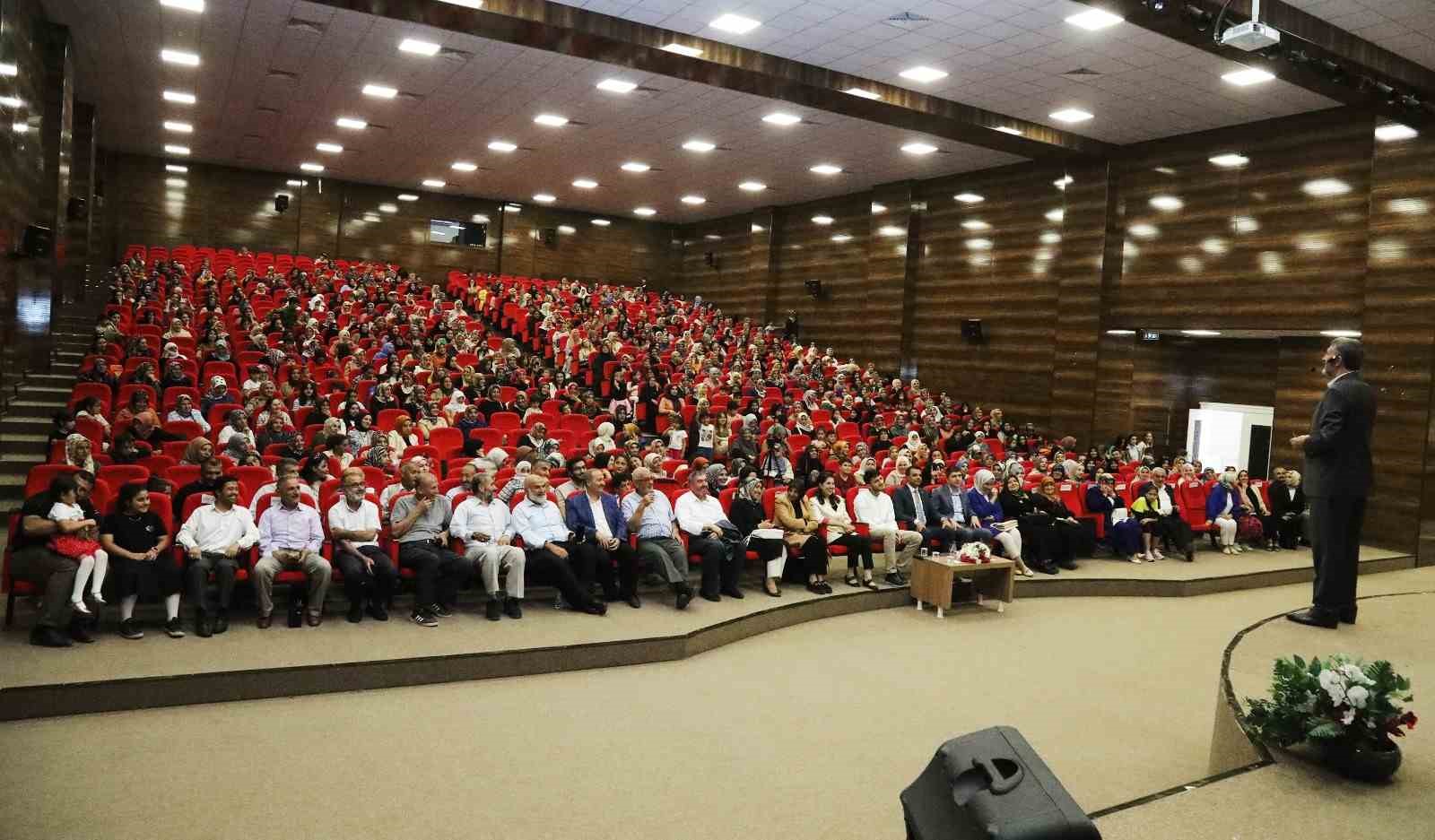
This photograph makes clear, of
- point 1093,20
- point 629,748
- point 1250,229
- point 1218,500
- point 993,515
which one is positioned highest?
point 1093,20

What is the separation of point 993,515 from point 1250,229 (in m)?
5.81

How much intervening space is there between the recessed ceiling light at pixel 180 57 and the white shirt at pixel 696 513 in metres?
8.70

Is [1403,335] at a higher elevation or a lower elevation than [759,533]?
higher

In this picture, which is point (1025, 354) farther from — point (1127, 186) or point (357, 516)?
point (357, 516)

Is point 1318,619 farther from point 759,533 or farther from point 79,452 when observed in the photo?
point 79,452

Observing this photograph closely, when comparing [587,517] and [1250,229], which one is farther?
[1250,229]

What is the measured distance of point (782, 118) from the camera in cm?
1270

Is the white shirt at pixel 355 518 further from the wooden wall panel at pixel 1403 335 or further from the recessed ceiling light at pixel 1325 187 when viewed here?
the recessed ceiling light at pixel 1325 187

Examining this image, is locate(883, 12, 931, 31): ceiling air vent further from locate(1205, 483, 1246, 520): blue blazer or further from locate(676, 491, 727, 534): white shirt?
locate(1205, 483, 1246, 520): blue blazer

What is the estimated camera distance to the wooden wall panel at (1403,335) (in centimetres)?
988

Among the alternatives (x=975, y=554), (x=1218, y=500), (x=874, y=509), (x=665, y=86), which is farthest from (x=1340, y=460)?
(x=665, y=86)

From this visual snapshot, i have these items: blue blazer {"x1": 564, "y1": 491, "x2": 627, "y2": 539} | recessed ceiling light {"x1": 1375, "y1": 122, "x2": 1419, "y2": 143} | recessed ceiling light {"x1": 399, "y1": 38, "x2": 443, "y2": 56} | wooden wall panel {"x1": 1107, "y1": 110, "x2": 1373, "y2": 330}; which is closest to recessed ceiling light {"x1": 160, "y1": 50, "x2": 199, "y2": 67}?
recessed ceiling light {"x1": 399, "y1": 38, "x2": 443, "y2": 56}

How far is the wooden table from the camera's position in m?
7.02

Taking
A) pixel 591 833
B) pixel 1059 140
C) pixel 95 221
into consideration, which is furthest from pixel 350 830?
pixel 95 221
